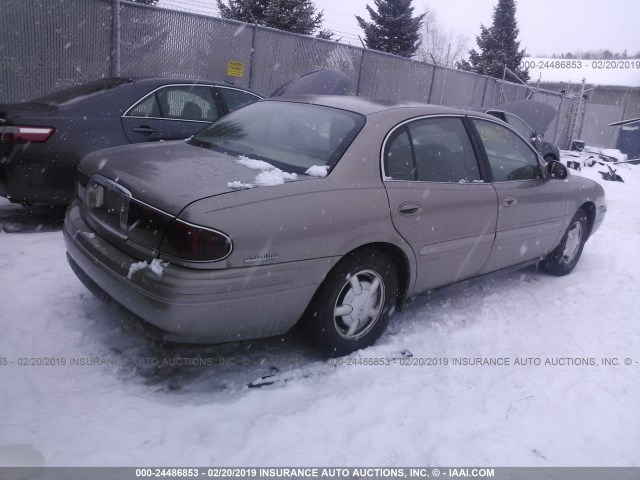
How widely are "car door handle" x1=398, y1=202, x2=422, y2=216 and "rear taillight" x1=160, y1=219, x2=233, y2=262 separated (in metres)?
1.19

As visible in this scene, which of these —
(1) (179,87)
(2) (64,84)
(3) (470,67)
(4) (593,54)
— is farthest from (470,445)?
(4) (593,54)

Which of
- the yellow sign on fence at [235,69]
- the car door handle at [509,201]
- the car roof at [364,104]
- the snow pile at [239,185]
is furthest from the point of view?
the yellow sign on fence at [235,69]

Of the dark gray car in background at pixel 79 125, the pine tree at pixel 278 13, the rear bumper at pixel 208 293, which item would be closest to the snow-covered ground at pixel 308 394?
the rear bumper at pixel 208 293

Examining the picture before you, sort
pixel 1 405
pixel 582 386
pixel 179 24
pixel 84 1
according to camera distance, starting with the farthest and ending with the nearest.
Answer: pixel 179 24, pixel 84 1, pixel 582 386, pixel 1 405

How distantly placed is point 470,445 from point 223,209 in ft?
5.40

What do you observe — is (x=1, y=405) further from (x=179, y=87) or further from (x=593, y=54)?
(x=593, y=54)

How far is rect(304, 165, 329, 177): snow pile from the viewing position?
114 inches

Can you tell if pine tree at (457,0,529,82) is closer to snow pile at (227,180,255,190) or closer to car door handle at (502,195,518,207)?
car door handle at (502,195,518,207)

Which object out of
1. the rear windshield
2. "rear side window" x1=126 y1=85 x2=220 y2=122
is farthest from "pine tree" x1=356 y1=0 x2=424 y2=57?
the rear windshield

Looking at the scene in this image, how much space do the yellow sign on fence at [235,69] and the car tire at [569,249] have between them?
7.53 meters

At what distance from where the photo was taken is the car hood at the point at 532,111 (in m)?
13.1

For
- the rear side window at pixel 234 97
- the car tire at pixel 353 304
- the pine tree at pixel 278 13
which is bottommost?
the car tire at pixel 353 304

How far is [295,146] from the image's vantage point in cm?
324

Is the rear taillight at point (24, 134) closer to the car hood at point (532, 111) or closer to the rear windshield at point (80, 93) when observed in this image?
the rear windshield at point (80, 93)
